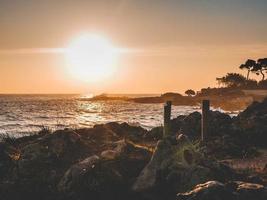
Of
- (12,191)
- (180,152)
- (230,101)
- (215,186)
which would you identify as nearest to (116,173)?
(180,152)

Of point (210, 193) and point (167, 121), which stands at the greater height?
point (167, 121)

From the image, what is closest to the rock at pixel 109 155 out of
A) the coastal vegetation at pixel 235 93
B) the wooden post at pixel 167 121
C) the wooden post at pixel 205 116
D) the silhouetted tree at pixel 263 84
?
the wooden post at pixel 205 116

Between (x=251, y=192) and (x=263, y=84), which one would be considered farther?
(x=263, y=84)

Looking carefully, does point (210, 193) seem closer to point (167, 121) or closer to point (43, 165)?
point (43, 165)

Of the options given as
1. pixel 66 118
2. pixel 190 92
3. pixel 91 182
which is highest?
pixel 190 92

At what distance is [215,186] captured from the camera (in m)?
8.96

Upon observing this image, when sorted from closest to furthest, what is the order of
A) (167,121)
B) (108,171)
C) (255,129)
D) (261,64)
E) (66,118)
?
(108,171), (167,121), (255,129), (66,118), (261,64)

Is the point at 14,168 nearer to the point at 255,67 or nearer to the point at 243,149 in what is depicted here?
the point at 243,149

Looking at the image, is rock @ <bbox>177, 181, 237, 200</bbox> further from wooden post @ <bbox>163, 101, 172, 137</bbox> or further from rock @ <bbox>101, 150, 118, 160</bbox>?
wooden post @ <bbox>163, 101, 172, 137</bbox>

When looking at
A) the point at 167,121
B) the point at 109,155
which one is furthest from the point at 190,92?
the point at 109,155

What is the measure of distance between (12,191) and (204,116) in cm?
1137

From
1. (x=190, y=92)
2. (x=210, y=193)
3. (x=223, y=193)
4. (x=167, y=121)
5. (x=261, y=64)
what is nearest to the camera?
(x=210, y=193)

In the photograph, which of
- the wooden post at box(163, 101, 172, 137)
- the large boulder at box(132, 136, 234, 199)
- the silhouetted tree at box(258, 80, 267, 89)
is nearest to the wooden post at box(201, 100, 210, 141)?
the wooden post at box(163, 101, 172, 137)

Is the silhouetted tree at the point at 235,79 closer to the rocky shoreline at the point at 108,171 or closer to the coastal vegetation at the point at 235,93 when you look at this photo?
the coastal vegetation at the point at 235,93
